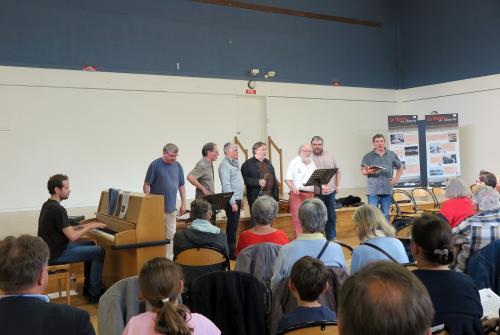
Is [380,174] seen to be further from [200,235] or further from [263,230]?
[200,235]

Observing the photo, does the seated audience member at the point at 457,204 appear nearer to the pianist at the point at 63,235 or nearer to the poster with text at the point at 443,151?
the pianist at the point at 63,235

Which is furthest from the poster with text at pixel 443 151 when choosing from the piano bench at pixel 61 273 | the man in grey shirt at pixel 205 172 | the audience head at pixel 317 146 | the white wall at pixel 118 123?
the piano bench at pixel 61 273

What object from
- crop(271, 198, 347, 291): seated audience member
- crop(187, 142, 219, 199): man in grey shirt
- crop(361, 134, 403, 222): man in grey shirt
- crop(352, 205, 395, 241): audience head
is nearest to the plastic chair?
crop(271, 198, 347, 291): seated audience member

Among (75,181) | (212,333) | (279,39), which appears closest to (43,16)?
(75,181)

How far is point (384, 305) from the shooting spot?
2.70ft

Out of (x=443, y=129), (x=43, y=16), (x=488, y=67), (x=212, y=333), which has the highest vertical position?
(x=43, y=16)

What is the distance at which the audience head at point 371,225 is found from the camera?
113 inches

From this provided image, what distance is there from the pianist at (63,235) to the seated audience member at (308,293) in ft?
8.48

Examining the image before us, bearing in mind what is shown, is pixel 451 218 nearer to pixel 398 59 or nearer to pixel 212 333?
pixel 212 333

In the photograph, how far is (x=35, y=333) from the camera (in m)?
1.48

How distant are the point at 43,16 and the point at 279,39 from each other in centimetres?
530

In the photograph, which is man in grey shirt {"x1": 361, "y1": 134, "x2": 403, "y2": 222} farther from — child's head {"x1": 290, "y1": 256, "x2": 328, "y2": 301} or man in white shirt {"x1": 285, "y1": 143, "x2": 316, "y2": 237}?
child's head {"x1": 290, "y1": 256, "x2": 328, "y2": 301}

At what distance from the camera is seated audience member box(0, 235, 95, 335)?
1490 mm

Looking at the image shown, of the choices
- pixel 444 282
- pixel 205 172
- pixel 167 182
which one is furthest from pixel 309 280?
pixel 205 172
